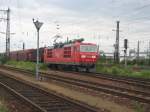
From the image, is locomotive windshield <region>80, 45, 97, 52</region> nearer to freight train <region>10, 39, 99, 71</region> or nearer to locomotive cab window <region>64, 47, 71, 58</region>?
freight train <region>10, 39, 99, 71</region>

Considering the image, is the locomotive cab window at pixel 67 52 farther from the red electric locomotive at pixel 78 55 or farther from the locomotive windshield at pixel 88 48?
the locomotive windshield at pixel 88 48

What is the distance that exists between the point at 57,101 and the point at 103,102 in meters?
1.80

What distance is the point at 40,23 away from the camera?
24906 mm

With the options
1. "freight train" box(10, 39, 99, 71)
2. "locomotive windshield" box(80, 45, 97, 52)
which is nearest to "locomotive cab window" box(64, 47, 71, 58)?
"freight train" box(10, 39, 99, 71)

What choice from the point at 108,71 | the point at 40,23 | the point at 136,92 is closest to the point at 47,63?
the point at 108,71

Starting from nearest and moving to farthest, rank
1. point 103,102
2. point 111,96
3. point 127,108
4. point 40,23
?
point 127,108 → point 103,102 → point 111,96 → point 40,23

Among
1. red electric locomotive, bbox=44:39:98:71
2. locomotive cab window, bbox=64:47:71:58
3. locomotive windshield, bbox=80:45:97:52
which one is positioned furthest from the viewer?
locomotive cab window, bbox=64:47:71:58

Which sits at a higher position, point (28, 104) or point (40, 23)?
point (40, 23)

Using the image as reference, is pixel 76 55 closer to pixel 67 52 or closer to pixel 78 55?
pixel 78 55

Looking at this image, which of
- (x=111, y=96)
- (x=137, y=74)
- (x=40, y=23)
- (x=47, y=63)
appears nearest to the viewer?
(x=111, y=96)

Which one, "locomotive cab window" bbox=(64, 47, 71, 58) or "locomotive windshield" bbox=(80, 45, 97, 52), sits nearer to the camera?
"locomotive windshield" bbox=(80, 45, 97, 52)

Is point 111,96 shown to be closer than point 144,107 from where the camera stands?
No

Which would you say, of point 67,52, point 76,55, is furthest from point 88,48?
point 67,52

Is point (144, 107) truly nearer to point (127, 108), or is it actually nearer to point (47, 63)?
point (127, 108)
